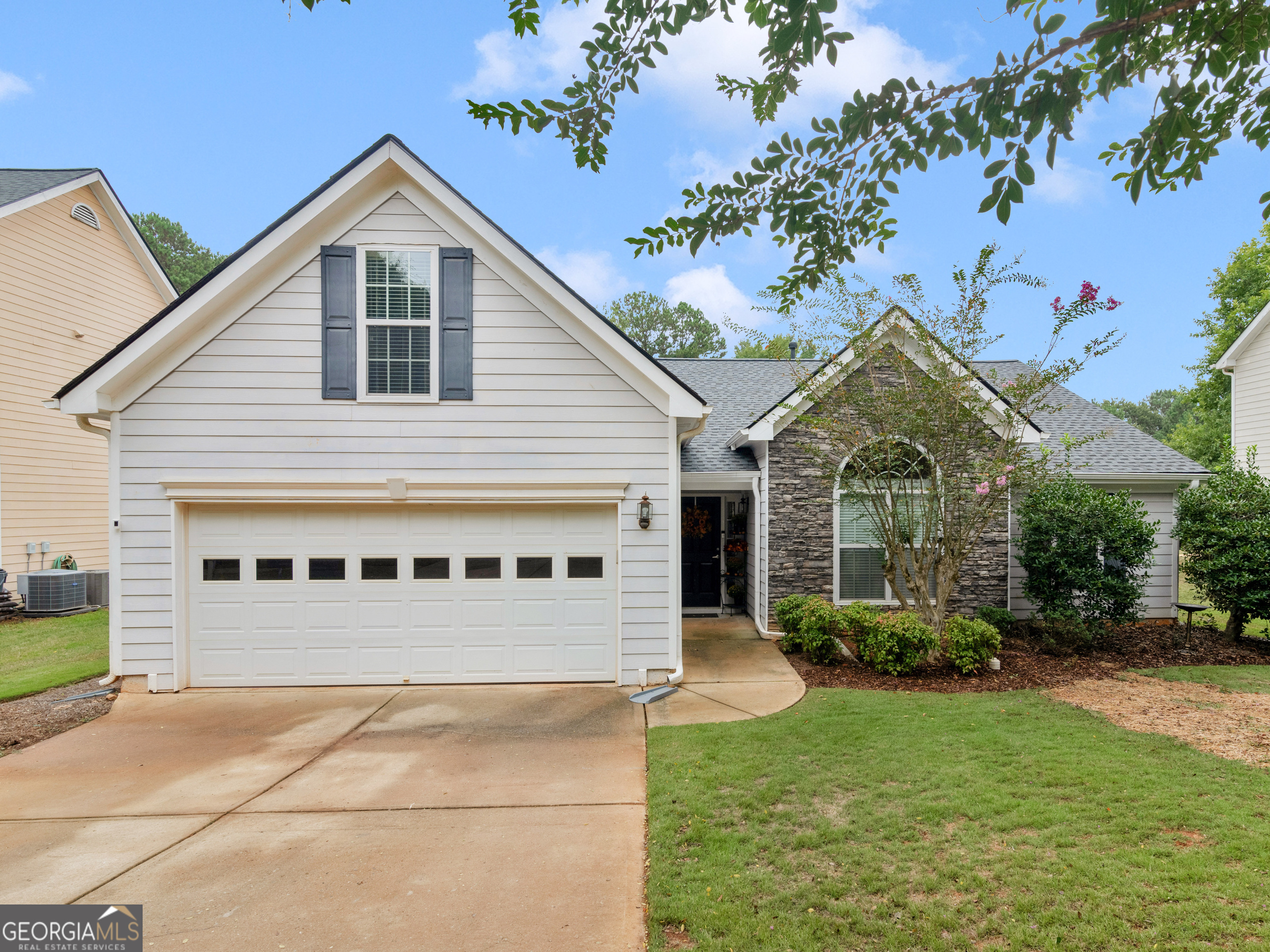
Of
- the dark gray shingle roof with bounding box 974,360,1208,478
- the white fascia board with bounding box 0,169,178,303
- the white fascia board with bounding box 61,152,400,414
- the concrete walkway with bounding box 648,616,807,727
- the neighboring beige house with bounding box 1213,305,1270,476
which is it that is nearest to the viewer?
the concrete walkway with bounding box 648,616,807,727

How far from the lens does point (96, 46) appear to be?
399 inches

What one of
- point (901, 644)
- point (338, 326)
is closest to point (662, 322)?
point (338, 326)

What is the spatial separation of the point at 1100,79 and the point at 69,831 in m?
7.28

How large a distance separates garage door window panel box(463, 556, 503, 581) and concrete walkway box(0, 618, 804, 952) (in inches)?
52.3

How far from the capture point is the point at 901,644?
7445mm

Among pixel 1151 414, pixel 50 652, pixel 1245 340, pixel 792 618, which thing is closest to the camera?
pixel 792 618

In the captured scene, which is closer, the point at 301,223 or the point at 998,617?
the point at 301,223

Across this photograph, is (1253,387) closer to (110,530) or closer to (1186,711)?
(1186,711)

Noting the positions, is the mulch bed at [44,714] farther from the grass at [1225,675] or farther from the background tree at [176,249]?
the background tree at [176,249]

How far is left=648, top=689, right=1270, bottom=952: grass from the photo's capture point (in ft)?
9.88

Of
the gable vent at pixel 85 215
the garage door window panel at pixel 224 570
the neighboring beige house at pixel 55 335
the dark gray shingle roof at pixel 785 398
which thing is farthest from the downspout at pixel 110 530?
the gable vent at pixel 85 215

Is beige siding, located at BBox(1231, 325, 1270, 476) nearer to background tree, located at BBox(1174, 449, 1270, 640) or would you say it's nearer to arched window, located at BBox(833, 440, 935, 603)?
background tree, located at BBox(1174, 449, 1270, 640)

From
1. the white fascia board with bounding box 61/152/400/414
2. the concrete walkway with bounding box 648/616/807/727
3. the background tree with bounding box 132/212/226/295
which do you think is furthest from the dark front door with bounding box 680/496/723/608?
the background tree with bounding box 132/212/226/295

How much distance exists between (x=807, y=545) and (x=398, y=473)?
6.08m
